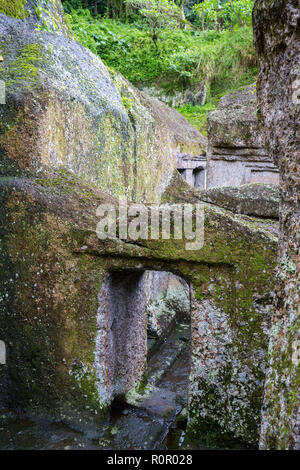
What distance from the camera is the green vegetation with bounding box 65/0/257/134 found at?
1173cm

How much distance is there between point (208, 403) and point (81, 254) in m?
1.37

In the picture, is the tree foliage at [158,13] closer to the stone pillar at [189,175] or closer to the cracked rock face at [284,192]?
the stone pillar at [189,175]

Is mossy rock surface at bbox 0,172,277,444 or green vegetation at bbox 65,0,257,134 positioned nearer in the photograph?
mossy rock surface at bbox 0,172,277,444

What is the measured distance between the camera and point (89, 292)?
2811mm

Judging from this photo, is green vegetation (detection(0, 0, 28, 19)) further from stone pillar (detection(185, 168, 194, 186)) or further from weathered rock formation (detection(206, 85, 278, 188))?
stone pillar (detection(185, 168, 194, 186))

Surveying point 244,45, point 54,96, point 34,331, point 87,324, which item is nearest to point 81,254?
point 87,324

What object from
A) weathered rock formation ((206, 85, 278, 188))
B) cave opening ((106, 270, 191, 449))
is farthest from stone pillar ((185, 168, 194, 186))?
cave opening ((106, 270, 191, 449))

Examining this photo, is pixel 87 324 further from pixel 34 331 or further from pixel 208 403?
pixel 208 403

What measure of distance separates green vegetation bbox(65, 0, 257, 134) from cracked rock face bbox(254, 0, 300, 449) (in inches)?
402

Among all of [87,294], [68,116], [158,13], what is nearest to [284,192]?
[87,294]

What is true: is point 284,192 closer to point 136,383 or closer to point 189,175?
point 136,383

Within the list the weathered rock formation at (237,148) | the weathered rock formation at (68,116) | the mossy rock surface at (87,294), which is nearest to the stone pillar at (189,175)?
the weathered rock formation at (237,148)

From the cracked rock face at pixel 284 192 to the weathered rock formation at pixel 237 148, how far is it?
4250mm

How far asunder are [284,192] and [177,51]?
13040mm
